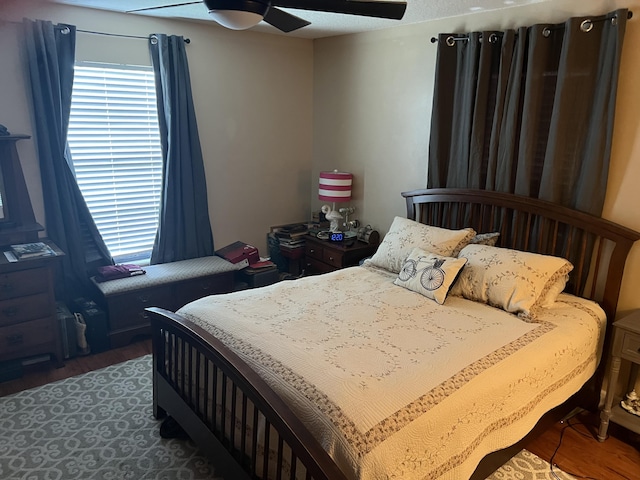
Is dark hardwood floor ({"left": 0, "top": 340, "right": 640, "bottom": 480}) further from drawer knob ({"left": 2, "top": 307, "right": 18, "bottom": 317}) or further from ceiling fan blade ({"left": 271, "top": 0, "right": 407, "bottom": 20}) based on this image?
ceiling fan blade ({"left": 271, "top": 0, "right": 407, "bottom": 20})

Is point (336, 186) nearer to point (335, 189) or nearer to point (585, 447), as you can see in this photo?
point (335, 189)

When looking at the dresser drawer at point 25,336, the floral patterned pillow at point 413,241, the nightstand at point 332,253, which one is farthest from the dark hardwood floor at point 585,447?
the nightstand at point 332,253

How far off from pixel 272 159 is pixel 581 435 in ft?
10.8

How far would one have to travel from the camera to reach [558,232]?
298 centimetres

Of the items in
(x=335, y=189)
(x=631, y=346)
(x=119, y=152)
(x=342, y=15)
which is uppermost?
(x=342, y=15)

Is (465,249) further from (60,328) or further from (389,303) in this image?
(60,328)

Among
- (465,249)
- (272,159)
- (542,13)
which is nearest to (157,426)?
(465,249)

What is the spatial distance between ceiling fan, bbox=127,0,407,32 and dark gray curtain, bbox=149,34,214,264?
72.4 inches

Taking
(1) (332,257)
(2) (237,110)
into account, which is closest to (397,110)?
(1) (332,257)

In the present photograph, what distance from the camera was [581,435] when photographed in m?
2.71

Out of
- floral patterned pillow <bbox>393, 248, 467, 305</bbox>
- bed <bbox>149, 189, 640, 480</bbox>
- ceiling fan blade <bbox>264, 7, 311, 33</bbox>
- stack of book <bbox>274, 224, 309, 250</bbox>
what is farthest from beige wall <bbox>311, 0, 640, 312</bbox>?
ceiling fan blade <bbox>264, 7, 311, 33</bbox>

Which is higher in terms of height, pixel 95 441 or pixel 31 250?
pixel 31 250

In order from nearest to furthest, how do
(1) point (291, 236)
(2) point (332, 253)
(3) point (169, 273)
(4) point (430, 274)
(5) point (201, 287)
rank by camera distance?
(4) point (430, 274) < (3) point (169, 273) < (5) point (201, 287) < (2) point (332, 253) < (1) point (291, 236)

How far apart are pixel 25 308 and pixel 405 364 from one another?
2.47m
